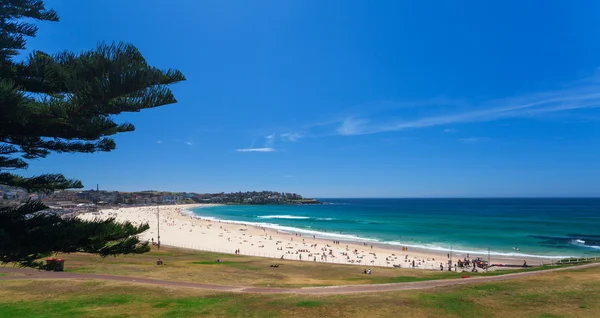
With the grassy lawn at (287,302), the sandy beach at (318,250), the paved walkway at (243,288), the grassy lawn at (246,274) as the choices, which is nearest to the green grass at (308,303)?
the grassy lawn at (287,302)

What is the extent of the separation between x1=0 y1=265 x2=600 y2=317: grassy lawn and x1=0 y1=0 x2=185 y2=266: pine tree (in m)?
8.18

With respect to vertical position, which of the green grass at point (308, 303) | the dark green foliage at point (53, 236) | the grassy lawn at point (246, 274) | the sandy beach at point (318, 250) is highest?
the dark green foliage at point (53, 236)

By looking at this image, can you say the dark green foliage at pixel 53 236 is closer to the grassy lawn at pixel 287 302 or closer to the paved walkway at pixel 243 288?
the grassy lawn at pixel 287 302

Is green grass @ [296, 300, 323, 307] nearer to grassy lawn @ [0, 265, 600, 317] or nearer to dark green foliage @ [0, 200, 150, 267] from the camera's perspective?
grassy lawn @ [0, 265, 600, 317]

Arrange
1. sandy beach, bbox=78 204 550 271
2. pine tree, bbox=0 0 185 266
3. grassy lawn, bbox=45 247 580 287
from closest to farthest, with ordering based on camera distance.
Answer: pine tree, bbox=0 0 185 266 < grassy lawn, bbox=45 247 580 287 < sandy beach, bbox=78 204 550 271

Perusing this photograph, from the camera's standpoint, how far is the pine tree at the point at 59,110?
11.0 feet

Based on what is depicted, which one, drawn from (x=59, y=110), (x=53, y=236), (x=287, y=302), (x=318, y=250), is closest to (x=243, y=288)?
(x=287, y=302)

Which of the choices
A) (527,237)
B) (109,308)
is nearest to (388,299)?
(109,308)

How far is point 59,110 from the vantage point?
3.57 metres

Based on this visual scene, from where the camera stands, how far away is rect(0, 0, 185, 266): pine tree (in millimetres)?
3346

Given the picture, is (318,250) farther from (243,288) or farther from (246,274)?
(243,288)

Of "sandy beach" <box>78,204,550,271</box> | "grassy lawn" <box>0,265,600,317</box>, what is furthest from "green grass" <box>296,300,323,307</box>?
"sandy beach" <box>78,204,550,271</box>

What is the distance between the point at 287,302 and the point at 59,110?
11638 millimetres

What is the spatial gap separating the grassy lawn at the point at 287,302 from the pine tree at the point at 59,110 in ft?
26.8
